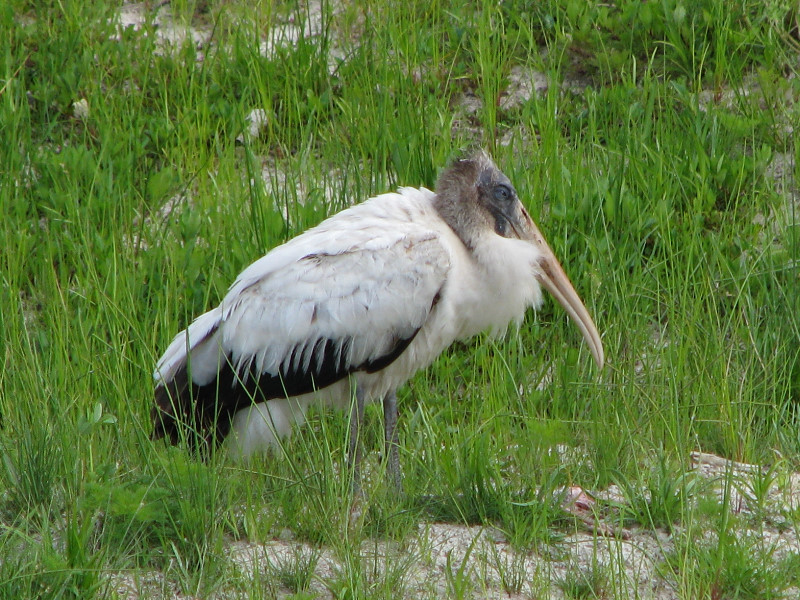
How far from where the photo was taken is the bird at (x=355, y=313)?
408cm

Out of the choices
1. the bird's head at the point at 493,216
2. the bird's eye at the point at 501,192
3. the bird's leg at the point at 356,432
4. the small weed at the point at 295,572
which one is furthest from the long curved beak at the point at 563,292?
the small weed at the point at 295,572

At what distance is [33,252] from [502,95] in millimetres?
2799

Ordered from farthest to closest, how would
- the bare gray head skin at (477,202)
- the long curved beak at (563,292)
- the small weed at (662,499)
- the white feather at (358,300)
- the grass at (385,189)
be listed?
the long curved beak at (563,292), the bare gray head skin at (477,202), the white feather at (358,300), the small weed at (662,499), the grass at (385,189)

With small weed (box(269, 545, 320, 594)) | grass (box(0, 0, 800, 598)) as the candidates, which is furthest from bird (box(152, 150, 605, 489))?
small weed (box(269, 545, 320, 594))

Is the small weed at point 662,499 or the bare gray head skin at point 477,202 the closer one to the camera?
the small weed at point 662,499

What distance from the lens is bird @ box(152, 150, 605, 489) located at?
4.08 metres

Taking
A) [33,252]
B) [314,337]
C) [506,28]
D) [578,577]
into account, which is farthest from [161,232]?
[578,577]

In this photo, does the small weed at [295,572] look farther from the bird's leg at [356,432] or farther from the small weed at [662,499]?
the small weed at [662,499]

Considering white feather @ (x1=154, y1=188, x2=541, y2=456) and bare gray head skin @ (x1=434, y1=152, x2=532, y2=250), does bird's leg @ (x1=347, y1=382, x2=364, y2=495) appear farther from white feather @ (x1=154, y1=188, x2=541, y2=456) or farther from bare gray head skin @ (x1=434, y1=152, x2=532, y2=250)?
bare gray head skin @ (x1=434, y1=152, x2=532, y2=250)

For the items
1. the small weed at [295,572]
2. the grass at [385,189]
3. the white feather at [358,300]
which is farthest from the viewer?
the white feather at [358,300]

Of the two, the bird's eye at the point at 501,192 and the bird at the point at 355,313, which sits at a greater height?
the bird's eye at the point at 501,192

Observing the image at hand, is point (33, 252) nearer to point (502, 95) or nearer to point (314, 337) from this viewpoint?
point (314, 337)

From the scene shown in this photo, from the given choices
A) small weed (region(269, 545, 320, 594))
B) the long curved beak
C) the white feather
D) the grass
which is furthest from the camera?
the long curved beak

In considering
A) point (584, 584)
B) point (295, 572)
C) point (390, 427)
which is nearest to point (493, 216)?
point (390, 427)
